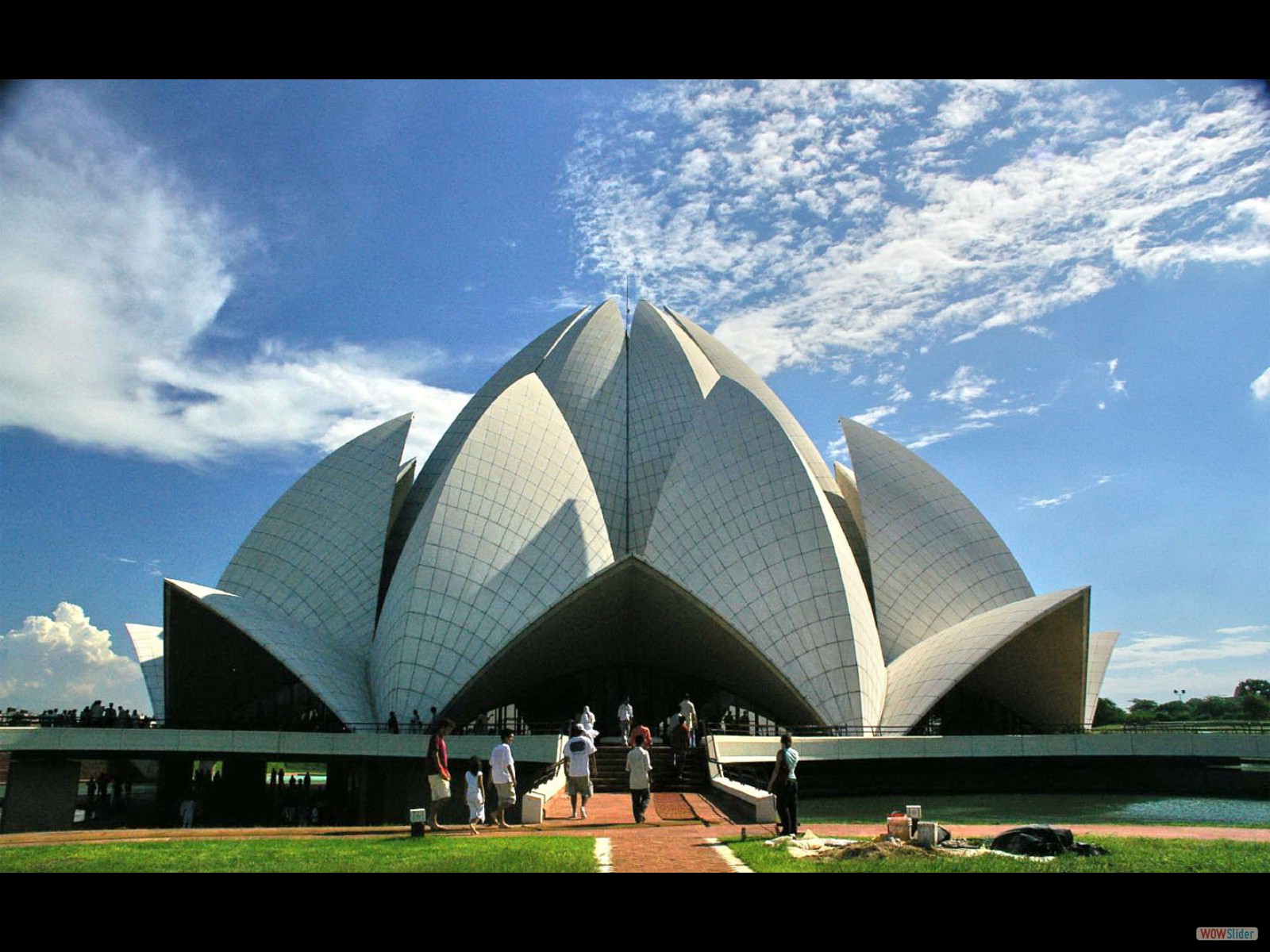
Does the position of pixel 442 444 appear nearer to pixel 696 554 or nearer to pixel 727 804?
pixel 696 554

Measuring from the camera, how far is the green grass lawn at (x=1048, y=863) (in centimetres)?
762

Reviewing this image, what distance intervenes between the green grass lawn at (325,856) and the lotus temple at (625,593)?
13.2 m

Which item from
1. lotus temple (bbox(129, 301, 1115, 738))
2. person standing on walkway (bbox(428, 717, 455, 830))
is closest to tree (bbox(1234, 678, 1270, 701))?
lotus temple (bbox(129, 301, 1115, 738))

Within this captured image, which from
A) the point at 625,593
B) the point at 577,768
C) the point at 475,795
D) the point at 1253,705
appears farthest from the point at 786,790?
the point at 1253,705

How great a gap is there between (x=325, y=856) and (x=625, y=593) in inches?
695

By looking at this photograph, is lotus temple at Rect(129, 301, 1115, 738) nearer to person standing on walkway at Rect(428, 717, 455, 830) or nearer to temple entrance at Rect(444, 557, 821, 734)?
temple entrance at Rect(444, 557, 821, 734)

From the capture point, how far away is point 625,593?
86.8 feet

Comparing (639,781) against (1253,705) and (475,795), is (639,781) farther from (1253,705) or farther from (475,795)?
(1253,705)

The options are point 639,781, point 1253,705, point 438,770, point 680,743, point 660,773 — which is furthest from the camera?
point 1253,705

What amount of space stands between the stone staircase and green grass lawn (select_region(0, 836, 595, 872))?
Result: 790 centimetres

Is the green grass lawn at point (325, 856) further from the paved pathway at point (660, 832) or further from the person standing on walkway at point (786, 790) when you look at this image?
the person standing on walkway at point (786, 790)

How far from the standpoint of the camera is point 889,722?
79.0ft
